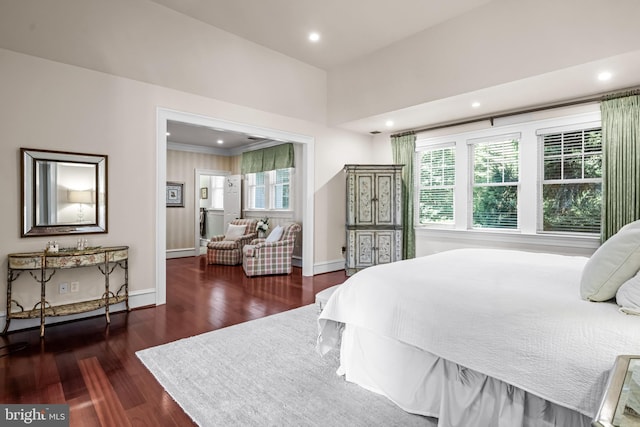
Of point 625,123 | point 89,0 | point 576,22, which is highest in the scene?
point 89,0

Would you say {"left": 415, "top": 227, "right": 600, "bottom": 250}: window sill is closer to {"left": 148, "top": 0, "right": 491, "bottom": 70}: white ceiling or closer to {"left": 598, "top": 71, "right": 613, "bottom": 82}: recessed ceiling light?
{"left": 598, "top": 71, "right": 613, "bottom": 82}: recessed ceiling light

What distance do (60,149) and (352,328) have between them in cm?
325

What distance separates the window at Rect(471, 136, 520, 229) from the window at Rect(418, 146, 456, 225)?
37cm

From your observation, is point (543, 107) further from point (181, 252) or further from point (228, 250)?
point (181, 252)

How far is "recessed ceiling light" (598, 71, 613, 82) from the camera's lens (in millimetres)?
3400

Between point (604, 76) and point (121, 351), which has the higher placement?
point (604, 76)

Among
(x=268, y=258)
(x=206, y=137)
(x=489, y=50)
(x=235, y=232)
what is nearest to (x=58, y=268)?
(x=268, y=258)

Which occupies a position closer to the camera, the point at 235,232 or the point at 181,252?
the point at 235,232

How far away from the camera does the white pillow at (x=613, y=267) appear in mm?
1487

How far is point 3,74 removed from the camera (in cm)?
296

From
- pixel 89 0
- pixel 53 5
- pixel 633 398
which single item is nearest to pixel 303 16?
pixel 89 0

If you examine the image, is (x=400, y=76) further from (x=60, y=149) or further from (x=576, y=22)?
(x=60, y=149)

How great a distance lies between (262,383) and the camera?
2146 mm

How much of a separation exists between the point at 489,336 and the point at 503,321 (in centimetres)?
9
